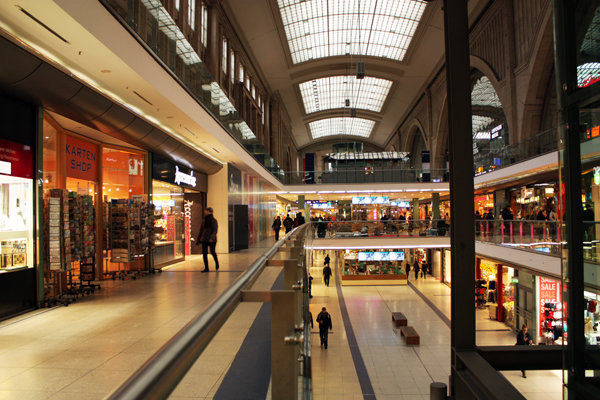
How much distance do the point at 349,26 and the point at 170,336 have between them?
1130 inches

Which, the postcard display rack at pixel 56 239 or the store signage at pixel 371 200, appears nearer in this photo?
the postcard display rack at pixel 56 239

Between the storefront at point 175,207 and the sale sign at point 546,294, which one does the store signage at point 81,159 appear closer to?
the storefront at point 175,207

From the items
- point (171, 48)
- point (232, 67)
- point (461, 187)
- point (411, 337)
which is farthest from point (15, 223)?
point (232, 67)

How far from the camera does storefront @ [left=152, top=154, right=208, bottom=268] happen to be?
1188 cm

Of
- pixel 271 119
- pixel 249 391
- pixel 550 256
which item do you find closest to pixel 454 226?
pixel 249 391

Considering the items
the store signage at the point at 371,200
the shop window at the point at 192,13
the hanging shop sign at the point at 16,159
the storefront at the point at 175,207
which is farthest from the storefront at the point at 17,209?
the store signage at the point at 371,200

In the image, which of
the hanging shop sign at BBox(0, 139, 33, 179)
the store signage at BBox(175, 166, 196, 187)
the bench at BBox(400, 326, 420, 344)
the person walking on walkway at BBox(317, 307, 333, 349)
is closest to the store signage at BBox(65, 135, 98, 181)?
the hanging shop sign at BBox(0, 139, 33, 179)

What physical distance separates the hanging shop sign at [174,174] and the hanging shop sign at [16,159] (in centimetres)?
526

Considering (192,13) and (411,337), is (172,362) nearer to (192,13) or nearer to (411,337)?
(411,337)

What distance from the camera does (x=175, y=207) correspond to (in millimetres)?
13500

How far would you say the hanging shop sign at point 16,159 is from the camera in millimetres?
5712

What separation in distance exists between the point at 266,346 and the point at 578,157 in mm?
1907

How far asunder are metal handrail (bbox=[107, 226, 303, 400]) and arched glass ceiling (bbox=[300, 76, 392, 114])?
37747 millimetres

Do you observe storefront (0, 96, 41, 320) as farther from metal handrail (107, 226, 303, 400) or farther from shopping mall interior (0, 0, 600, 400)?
metal handrail (107, 226, 303, 400)
